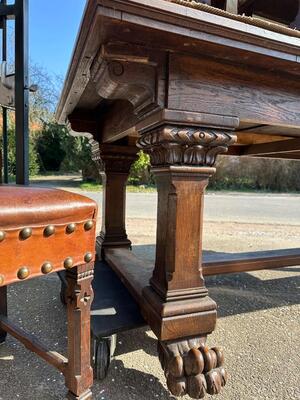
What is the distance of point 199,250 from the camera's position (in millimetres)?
1211

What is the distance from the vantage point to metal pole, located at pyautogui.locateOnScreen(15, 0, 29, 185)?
1.57 metres

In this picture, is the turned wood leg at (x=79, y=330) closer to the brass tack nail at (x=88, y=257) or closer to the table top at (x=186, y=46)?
the brass tack nail at (x=88, y=257)

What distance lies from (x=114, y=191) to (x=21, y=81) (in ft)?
3.57

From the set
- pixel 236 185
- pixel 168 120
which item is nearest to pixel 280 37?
pixel 168 120

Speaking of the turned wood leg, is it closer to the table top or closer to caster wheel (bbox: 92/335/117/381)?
caster wheel (bbox: 92/335/117/381)

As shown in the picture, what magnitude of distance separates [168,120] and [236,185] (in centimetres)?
1450

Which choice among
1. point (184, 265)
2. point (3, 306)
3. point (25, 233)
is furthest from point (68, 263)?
point (3, 306)

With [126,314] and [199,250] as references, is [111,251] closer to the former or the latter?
[126,314]

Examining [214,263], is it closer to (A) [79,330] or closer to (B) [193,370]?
(B) [193,370]

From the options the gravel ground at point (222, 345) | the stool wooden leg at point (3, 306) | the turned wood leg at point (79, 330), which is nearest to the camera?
the turned wood leg at point (79, 330)

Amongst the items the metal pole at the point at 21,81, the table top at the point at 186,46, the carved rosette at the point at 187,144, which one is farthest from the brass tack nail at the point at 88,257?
the metal pole at the point at 21,81

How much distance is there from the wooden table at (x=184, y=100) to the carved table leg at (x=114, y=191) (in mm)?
1022

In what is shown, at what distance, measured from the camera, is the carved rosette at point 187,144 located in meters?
1.11

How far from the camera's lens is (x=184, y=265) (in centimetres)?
119
